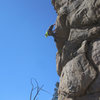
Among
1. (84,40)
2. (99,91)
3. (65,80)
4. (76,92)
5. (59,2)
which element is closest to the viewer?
(99,91)

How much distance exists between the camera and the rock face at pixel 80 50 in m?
8.36

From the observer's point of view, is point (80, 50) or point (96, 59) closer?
point (96, 59)

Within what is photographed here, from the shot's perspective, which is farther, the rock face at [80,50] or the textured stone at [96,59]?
the rock face at [80,50]

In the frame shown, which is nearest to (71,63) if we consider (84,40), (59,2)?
(84,40)

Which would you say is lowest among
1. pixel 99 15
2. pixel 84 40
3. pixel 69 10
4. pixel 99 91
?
pixel 99 91

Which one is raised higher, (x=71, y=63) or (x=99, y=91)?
(x=71, y=63)

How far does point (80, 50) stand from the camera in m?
9.62

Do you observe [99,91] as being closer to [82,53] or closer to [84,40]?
[82,53]

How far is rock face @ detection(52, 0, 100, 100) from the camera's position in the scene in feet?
27.4

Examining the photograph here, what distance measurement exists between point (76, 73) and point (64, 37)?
4.16 meters

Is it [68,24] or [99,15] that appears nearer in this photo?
[99,15]

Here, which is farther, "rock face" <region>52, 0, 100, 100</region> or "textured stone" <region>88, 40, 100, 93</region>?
"rock face" <region>52, 0, 100, 100</region>

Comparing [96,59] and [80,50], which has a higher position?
[80,50]

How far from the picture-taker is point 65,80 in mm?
9219
